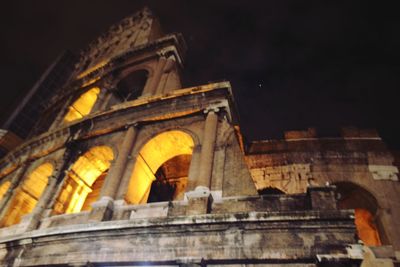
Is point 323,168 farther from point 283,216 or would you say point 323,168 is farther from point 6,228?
point 6,228

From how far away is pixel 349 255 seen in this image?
5477 millimetres

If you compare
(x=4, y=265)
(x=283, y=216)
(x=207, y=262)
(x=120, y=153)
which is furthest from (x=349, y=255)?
(x=4, y=265)

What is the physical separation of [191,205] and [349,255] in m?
3.31

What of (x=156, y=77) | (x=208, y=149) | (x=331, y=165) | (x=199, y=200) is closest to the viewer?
(x=199, y=200)

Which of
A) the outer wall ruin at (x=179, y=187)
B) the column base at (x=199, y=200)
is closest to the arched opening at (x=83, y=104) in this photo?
the outer wall ruin at (x=179, y=187)

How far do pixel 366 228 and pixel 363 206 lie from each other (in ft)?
2.38

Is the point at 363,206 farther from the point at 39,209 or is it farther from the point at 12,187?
the point at 12,187

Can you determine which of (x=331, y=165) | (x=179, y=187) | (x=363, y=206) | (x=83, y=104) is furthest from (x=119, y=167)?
(x=363, y=206)

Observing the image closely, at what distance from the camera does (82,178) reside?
420 inches

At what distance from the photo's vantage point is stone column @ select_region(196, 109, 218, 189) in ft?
25.2

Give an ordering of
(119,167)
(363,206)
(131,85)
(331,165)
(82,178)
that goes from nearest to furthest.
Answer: (119,167)
(363,206)
(82,178)
(331,165)
(131,85)

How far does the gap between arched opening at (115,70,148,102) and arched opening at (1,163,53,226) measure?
4281 millimetres

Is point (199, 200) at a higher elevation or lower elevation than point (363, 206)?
lower

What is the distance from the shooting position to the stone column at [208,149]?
→ 7682mm
